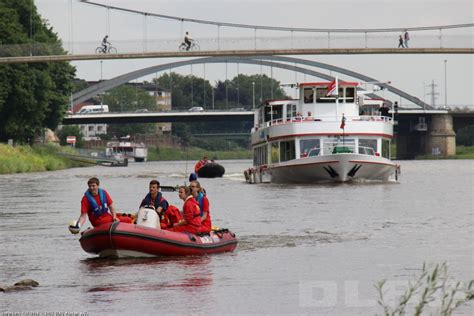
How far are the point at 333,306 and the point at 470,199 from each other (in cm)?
2823

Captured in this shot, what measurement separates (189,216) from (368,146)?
3283 cm

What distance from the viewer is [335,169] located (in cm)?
5456

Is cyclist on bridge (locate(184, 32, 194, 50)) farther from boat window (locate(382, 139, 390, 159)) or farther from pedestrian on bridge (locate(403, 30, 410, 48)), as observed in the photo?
boat window (locate(382, 139, 390, 159))

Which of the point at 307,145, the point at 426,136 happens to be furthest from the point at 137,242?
the point at 426,136

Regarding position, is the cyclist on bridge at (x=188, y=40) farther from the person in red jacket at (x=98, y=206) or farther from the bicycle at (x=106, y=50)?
the person in red jacket at (x=98, y=206)

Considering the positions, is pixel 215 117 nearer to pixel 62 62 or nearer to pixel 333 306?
pixel 62 62

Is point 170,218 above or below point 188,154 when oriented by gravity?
above

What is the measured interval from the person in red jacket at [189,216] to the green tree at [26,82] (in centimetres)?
6502

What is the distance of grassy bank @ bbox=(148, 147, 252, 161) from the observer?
173 meters

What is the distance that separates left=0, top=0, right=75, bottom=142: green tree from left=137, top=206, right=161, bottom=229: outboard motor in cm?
6540

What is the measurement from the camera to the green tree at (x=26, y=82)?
90.8 metres

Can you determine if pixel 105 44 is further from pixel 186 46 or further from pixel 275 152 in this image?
pixel 275 152

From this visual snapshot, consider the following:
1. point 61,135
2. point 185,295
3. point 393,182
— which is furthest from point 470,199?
point 61,135

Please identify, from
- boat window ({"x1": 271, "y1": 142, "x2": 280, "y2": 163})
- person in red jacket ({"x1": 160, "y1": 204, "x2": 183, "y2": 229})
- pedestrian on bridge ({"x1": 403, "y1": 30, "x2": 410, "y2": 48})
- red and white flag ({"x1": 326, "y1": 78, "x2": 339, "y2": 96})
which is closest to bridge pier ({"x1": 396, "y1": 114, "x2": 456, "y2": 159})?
pedestrian on bridge ({"x1": 403, "y1": 30, "x2": 410, "y2": 48})
